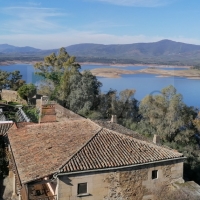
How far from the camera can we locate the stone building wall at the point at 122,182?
1080 centimetres

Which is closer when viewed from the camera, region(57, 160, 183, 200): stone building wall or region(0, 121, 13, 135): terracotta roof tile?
region(57, 160, 183, 200): stone building wall

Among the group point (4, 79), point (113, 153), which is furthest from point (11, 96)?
point (113, 153)

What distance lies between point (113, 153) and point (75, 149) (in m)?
1.51

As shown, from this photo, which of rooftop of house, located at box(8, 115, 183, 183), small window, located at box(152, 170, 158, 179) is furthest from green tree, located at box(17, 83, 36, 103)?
small window, located at box(152, 170, 158, 179)

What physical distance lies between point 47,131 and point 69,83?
19.3 metres

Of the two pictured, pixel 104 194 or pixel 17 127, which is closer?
pixel 104 194

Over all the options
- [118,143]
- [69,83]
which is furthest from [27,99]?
[118,143]

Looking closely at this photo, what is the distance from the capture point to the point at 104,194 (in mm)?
11383

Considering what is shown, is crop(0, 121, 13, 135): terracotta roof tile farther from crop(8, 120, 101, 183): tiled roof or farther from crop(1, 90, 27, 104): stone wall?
crop(1, 90, 27, 104): stone wall

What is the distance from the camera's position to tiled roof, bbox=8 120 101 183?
10898 millimetres

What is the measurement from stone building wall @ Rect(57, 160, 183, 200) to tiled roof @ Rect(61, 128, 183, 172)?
0.30 m

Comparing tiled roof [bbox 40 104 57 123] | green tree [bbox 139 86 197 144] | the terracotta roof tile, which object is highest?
tiled roof [bbox 40 104 57 123]

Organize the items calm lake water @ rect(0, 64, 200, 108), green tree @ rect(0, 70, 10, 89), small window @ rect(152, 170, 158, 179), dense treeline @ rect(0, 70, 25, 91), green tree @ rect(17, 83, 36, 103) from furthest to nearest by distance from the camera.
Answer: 1. dense treeline @ rect(0, 70, 25, 91)
2. green tree @ rect(0, 70, 10, 89)
3. calm lake water @ rect(0, 64, 200, 108)
4. green tree @ rect(17, 83, 36, 103)
5. small window @ rect(152, 170, 158, 179)

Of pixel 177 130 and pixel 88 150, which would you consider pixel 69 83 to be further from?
pixel 88 150
